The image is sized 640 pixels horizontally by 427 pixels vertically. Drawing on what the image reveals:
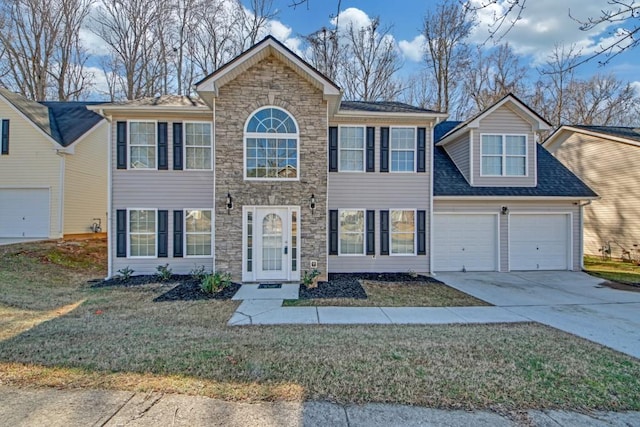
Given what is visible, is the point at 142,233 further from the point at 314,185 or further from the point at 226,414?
the point at 226,414

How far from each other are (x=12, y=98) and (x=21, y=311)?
1320cm

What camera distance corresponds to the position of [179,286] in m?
8.99

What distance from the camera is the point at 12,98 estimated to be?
14430 mm

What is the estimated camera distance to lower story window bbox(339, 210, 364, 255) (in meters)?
10.9

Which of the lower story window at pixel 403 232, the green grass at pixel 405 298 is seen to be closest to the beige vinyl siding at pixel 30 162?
the green grass at pixel 405 298

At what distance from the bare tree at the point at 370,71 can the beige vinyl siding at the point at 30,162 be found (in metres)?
16.2

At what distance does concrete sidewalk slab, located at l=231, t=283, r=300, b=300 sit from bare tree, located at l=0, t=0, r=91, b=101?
22.0 metres

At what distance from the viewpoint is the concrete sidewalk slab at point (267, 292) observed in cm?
796

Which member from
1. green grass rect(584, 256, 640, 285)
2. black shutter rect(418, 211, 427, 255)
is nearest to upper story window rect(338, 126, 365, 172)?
black shutter rect(418, 211, 427, 255)

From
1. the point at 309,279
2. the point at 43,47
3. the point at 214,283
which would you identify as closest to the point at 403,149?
the point at 309,279

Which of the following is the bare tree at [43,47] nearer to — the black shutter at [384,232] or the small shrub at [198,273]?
the small shrub at [198,273]

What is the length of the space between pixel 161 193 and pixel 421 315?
856 centimetres

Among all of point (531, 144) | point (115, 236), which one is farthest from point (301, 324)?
point (531, 144)

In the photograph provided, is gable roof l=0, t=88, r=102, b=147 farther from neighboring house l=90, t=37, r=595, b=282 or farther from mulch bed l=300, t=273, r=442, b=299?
mulch bed l=300, t=273, r=442, b=299
